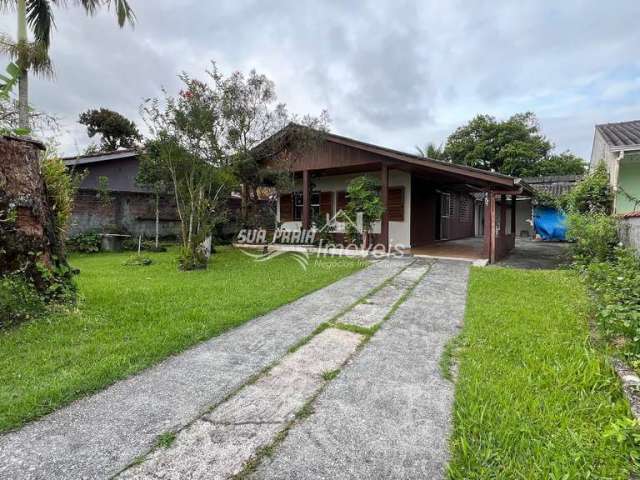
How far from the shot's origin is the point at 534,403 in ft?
6.52

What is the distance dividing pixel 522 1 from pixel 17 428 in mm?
10416

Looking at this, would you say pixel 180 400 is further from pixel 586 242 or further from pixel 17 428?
pixel 586 242

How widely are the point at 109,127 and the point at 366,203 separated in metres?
23.0

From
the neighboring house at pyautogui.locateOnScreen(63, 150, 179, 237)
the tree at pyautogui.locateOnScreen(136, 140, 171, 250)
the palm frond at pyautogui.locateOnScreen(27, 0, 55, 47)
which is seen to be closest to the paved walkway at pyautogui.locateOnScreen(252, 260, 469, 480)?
the tree at pyautogui.locateOnScreen(136, 140, 171, 250)

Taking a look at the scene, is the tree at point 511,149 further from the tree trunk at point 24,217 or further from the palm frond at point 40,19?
the tree trunk at point 24,217

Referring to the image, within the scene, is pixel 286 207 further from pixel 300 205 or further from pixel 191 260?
pixel 191 260

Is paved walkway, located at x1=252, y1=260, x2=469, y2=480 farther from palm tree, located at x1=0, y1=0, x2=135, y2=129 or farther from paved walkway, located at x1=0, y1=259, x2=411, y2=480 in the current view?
palm tree, located at x1=0, y1=0, x2=135, y2=129

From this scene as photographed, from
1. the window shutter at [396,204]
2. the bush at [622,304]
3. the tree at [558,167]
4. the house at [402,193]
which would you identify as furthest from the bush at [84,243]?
the tree at [558,167]

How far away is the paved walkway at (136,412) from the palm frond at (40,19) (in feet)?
37.6

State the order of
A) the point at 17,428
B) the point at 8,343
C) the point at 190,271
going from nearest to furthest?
the point at 17,428
the point at 8,343
the point at 190,271

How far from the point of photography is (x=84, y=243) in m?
10.5

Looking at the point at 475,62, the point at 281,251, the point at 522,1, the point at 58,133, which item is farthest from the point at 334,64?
the point at 58,133

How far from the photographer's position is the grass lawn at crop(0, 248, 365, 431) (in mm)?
2191

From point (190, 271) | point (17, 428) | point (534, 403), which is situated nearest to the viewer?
point (17, 428)
